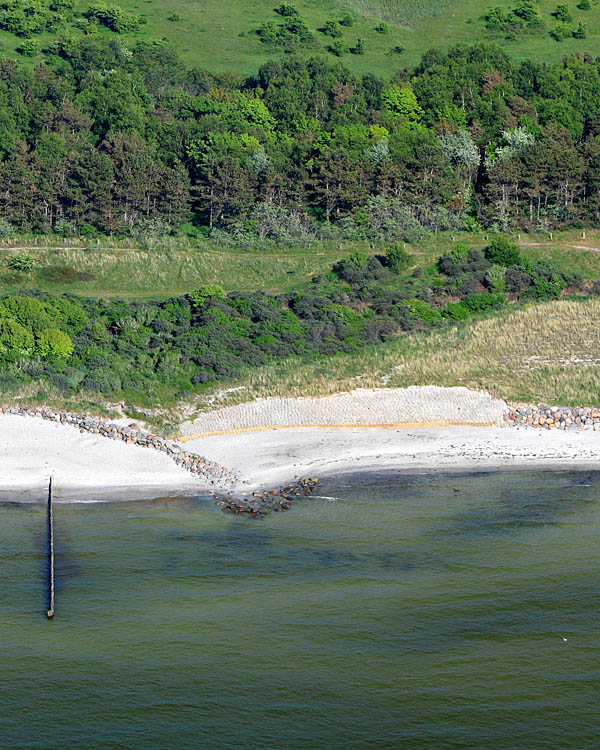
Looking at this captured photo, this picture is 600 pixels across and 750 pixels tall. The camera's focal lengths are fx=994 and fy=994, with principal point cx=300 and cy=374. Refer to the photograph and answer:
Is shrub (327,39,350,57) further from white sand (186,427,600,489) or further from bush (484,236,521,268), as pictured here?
white sand (186,427,600,489)

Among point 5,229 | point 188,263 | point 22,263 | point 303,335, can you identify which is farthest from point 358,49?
point 303,335

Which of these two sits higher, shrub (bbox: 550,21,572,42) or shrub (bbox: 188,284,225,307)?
shrub (bbox: 550,21,572,42)

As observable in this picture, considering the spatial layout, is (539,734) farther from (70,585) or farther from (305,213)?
(305,213)

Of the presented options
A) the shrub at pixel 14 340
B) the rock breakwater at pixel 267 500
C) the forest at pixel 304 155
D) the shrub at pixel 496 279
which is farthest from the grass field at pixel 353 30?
the rock breakwater at pixel 267 500

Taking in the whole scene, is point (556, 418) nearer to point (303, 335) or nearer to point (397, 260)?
point (303, 335)

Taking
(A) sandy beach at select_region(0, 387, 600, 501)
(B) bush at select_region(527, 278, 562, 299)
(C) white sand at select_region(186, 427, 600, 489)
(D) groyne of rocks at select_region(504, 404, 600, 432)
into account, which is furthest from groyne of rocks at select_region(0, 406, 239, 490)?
(B) bush at select_region(527, 278, 562, 299)

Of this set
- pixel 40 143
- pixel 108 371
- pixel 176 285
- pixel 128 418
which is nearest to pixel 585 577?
pixel 128 418

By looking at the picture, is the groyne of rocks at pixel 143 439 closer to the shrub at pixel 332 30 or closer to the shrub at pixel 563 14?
the shrub at pixel 332 30
